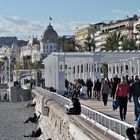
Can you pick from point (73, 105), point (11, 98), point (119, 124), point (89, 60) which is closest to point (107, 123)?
point (119, 124)

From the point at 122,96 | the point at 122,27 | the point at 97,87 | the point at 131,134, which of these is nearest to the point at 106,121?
the point at 131,134

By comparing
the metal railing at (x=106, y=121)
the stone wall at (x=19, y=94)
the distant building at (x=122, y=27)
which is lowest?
the stone wall at (x=19, y=94)

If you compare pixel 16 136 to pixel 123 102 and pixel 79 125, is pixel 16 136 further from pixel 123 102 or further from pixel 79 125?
pixel 79 125

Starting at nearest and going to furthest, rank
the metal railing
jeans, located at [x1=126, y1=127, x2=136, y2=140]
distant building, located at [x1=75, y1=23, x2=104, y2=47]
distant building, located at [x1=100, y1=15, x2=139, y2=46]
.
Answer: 1. jeans, located at [x1=126, y1=127, x2=136, y2=140]
2. the metal railing
3. distant building, located at [x1=100, y1=15, x2=139, y2=46]
4. distant building, located at [x1=75, y1=23, x2=104, y2=47]

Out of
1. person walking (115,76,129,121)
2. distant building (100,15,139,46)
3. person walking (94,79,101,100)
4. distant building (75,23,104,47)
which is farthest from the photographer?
distant building (75,23,104,47)

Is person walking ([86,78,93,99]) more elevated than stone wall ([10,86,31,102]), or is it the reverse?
person walking ([86,78,93,99])

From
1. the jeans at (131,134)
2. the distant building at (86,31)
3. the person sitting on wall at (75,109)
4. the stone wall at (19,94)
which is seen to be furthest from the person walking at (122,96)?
the distant building at (86,31)

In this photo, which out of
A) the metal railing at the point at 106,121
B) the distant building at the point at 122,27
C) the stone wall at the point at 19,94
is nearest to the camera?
the metal railing at the point at 106,121

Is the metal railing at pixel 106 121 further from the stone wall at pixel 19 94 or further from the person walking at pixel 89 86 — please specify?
the stone wall at pixel 19 94

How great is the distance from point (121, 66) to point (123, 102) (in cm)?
1825

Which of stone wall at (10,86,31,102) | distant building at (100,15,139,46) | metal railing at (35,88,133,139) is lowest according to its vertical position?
stone wall at (10,86,31,102)

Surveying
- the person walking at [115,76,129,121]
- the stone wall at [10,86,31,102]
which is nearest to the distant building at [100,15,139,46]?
the stone wall at [10,86,31,102]

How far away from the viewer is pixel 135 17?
148 metres

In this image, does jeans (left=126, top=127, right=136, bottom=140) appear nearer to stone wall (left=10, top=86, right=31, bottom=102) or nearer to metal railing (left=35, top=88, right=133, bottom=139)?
metal railing (left=35, top=88, right=133, bottom=139)
